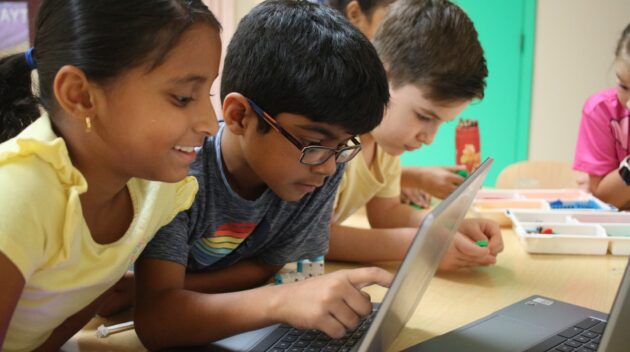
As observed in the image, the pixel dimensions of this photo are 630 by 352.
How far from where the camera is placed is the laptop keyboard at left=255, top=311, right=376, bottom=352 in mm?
835

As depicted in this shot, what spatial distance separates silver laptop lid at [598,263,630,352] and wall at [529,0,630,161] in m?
3.00

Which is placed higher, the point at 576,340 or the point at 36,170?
the point at 36,170

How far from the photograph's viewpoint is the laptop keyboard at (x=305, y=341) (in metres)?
0.83

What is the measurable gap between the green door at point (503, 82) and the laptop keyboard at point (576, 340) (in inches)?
104

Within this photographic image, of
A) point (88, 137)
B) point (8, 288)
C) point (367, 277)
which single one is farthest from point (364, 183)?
point (8, 288)

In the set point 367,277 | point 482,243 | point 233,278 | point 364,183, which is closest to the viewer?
point 367,277

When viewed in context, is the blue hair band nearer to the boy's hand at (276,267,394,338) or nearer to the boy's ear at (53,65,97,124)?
the boy's ear at (53,65,97,124)

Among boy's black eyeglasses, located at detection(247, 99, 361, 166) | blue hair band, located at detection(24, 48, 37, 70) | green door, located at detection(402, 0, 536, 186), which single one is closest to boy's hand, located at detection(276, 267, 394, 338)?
boy's black eyeglasses, located at detection(247, 99, 361, 166)

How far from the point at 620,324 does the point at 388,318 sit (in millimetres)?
222

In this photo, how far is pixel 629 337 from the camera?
0.65m

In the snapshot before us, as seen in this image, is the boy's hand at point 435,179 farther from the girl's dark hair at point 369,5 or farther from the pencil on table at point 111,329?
the pencil on table at point 111,329

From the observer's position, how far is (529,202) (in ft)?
5.65

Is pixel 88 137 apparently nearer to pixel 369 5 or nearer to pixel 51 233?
pixel 51 233

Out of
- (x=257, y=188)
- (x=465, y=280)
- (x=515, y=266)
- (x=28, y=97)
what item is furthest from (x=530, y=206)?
(x=28, y=97)
